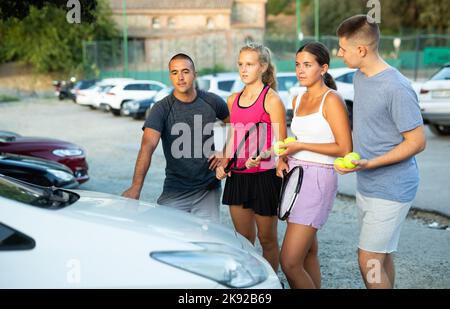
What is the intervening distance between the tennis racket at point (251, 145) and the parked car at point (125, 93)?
67.3 ft

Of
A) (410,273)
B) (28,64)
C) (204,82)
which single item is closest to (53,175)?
(410,273)

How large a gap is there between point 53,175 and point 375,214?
480cm

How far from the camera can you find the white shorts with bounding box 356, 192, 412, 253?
3.77 meters

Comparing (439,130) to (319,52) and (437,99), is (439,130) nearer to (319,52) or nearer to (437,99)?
(437,99)

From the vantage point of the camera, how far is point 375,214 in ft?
12.5

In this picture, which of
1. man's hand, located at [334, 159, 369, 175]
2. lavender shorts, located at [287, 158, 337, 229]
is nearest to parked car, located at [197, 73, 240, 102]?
lavender shorts, located at [287, 158, 337, 229]

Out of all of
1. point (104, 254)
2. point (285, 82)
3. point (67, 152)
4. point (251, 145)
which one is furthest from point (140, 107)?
point (104, 254)

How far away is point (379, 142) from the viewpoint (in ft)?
12.3

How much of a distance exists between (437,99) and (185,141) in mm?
10167

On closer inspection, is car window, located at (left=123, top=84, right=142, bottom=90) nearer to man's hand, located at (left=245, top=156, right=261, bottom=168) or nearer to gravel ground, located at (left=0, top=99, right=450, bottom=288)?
gravel ground, located at (left=0, top=99, right=450, bottom=288)

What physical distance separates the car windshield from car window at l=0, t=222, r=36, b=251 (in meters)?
0.25

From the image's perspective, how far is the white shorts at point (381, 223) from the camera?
377cm

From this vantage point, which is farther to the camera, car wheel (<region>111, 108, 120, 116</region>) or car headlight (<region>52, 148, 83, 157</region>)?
car wheel (<region>111, 108, 120, 116</region>)

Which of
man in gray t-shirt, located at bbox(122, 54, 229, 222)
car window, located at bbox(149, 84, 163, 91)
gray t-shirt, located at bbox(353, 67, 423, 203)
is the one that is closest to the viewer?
gray t-shirt, located at bbox(353, 67, 423, 203)
